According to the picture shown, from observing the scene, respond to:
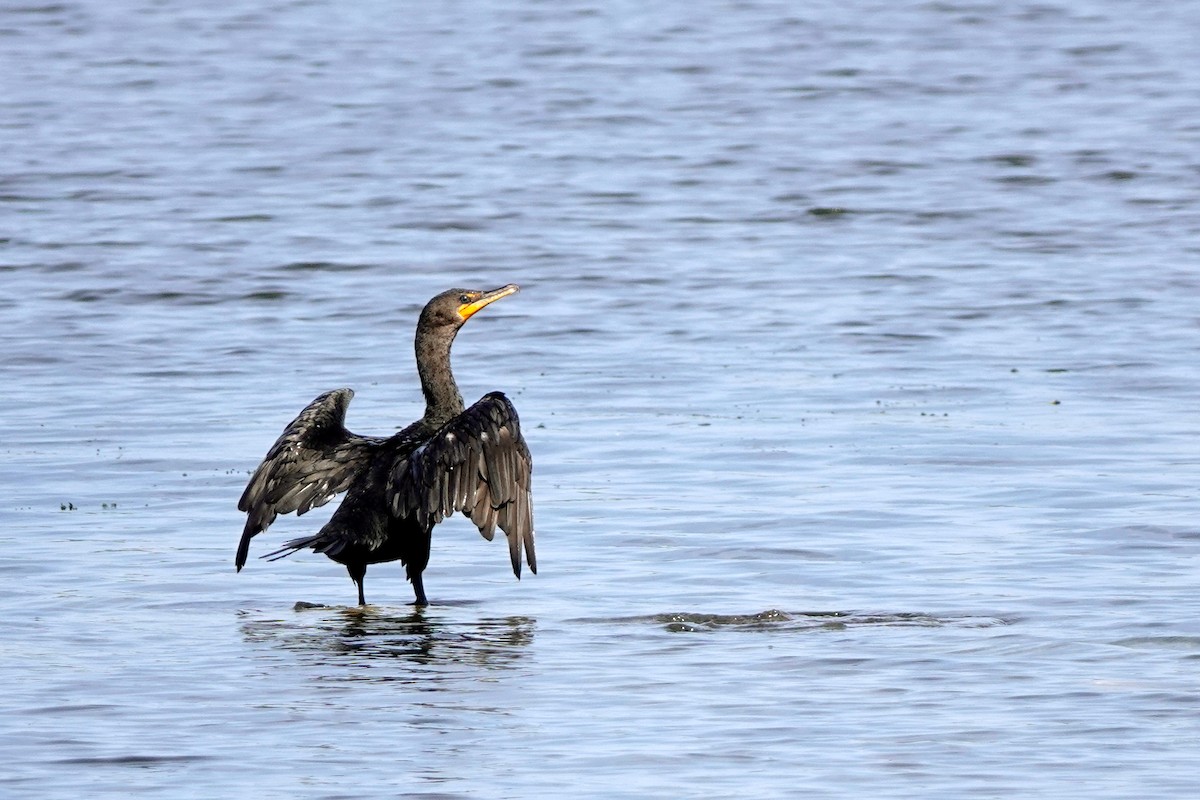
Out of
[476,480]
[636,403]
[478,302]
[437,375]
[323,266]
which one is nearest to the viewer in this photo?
[476,480]

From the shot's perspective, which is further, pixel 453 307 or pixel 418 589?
pixel 453 307

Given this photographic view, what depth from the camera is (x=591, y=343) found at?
1479cm

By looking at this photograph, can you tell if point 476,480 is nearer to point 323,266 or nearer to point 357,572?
point 357,572

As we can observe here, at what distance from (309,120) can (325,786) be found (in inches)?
762

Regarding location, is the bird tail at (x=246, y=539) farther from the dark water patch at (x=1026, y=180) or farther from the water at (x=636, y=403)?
the dark water patch at (x=1026, y=180)

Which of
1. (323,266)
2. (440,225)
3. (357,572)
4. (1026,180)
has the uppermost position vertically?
(357,572)

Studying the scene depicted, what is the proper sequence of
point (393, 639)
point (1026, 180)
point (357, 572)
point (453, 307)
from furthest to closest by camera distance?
point (1026, 180) → point (453, 307) → point (357, 572) → point (393, 639)

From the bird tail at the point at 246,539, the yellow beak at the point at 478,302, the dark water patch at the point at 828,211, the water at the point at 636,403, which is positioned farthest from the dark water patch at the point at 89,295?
the bird tail at the point at 246,539

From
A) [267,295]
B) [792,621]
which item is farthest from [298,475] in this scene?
[267,295]

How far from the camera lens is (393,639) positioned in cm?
801

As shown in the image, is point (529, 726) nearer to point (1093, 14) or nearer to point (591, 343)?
point (591, 343)

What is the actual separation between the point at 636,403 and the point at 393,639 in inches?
191

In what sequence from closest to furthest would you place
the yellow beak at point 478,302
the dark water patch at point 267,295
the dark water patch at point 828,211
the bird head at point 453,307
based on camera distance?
the bird head at point 453,307 → the yellow beak at point 478,302 → the dark water patch at point 267,295 → the dark water patch at point 828,211

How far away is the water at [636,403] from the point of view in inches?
263
